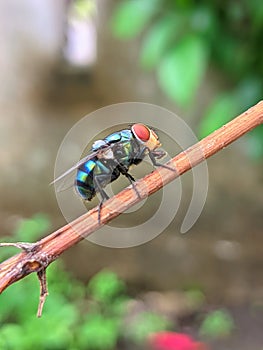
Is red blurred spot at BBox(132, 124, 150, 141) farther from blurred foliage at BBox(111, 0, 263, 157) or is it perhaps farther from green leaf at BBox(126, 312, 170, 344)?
green leaf at BBox(126, 312, 170, 344)

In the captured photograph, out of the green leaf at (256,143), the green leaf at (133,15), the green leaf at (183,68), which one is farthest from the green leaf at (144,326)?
the green leaf at (133,15)

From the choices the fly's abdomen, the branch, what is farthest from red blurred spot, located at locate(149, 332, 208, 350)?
the branch

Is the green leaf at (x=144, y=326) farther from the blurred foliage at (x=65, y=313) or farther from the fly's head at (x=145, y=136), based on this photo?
the fly's head at (x=145, y=136)

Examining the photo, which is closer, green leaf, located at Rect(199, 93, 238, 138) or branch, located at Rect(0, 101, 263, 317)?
branch, located at Rect(0, 101, 263, 317)

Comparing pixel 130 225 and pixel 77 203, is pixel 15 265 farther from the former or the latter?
pixel 130 225

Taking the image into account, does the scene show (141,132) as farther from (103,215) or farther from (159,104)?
(159,104)

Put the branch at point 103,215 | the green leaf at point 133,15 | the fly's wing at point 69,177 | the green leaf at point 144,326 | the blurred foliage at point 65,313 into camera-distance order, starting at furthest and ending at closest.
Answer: the green leaf at point 144,326 → the green leaf at point 133,15 → the blurred foliage at point 65,313 → the fly's wing at point 69,177 → the branch at point 103,215

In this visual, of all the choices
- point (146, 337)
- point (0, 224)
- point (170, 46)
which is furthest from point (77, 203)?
point (0, 224)

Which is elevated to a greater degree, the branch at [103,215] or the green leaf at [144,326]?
the green leaf at [144,326]
